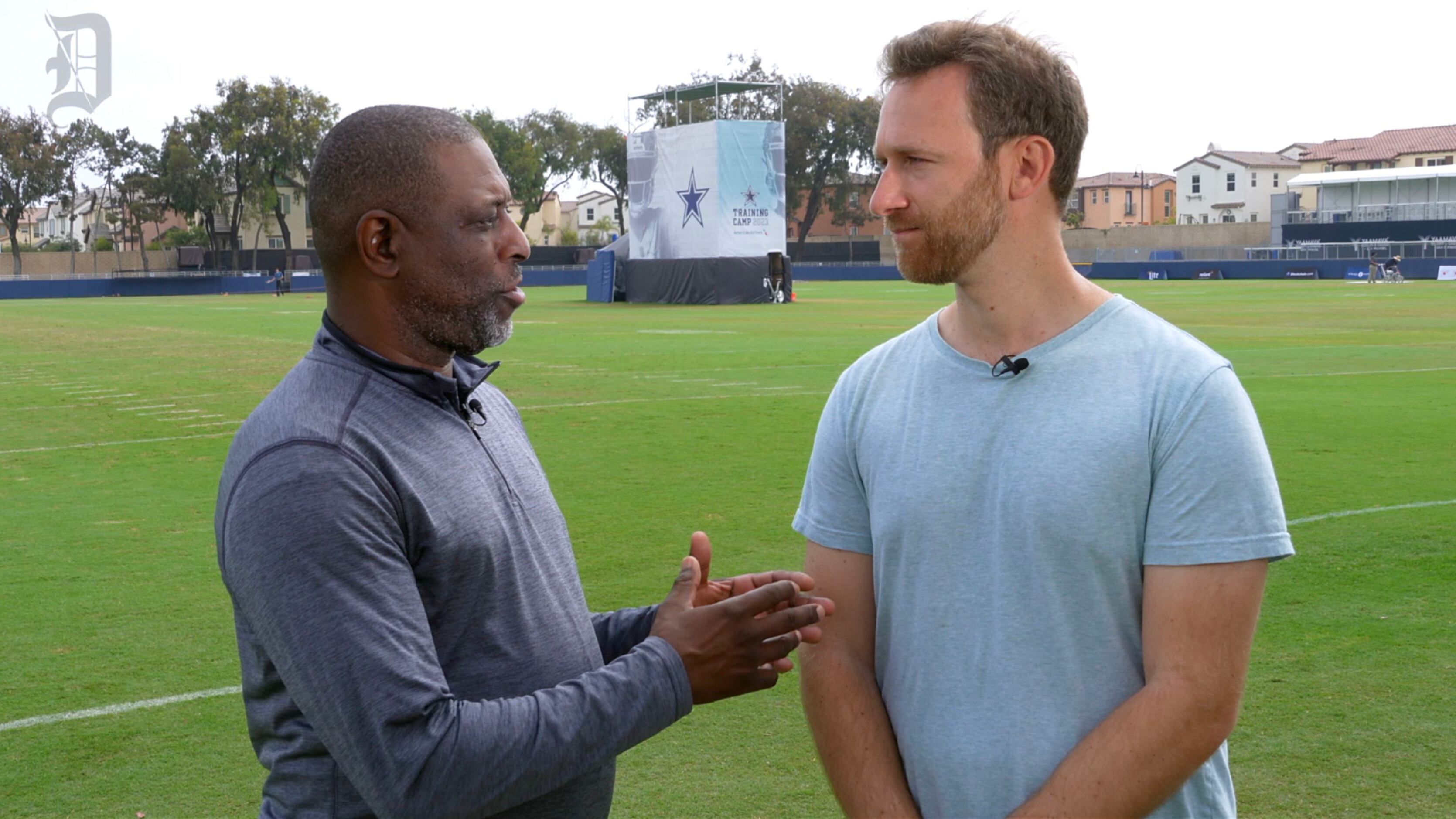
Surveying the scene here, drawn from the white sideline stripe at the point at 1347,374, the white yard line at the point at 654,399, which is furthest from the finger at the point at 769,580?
the white sideline stripe at the point at 1347,374

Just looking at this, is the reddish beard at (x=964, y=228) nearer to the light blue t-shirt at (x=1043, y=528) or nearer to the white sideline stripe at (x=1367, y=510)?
the light blue t-shirt at (x=1043, y=528)

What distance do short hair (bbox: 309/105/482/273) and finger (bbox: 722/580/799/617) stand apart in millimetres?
815

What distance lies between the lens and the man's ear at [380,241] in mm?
2256

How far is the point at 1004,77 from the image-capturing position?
2.31 m

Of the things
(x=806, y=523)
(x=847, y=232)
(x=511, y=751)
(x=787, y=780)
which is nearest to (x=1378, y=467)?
(x=787, y=780)

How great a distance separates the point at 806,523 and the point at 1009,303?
56cm

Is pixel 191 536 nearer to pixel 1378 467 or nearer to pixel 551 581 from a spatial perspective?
pixel 551 581

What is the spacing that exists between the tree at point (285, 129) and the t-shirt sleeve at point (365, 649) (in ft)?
278

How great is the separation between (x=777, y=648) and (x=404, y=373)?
75 centimetres

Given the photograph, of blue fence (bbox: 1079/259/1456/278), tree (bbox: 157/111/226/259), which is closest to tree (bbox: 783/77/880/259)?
blue fence (bbox: 1079/259/1456/278)

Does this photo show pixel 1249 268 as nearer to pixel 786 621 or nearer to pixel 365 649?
pixel 786 621

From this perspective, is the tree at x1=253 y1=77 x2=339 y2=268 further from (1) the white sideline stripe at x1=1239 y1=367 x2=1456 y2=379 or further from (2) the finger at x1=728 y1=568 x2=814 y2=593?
(2) the finger at x1=728 y1=568 x2=814 y2=593

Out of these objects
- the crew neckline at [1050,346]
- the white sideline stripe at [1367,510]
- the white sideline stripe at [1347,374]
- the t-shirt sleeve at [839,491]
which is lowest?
the white sideline stripe at [1367,510]

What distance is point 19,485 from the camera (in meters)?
11.0
